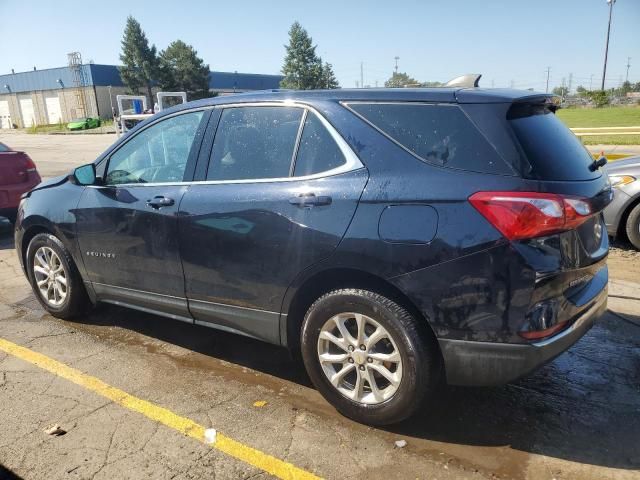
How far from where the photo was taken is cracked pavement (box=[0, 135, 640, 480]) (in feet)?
8.39

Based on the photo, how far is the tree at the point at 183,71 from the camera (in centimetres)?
6450

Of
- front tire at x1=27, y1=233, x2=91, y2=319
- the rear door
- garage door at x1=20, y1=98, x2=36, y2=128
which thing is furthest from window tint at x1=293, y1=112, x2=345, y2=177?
garage door at x1=20, y1=98, x2=36, y2=128

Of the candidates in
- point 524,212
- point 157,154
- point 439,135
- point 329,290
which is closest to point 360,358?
point 329,290

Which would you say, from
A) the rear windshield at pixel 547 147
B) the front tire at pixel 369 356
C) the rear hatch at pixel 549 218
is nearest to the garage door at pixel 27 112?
the front tire at pixel 369 356

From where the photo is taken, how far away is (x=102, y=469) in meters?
2.59

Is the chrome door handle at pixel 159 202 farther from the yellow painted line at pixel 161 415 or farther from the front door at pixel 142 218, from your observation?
Answer: the yellow painted line at pixel 161 415

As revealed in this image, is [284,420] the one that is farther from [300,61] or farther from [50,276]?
[300,61]

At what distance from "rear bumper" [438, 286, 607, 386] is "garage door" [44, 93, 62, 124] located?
239 feet

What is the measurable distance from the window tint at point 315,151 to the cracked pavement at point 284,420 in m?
1.41

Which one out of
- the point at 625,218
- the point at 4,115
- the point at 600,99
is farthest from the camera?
the point at 4,115

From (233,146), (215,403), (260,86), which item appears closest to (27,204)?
(233,146)

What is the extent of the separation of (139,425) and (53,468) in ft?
1.55

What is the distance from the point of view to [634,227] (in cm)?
592

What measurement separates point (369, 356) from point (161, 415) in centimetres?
128
